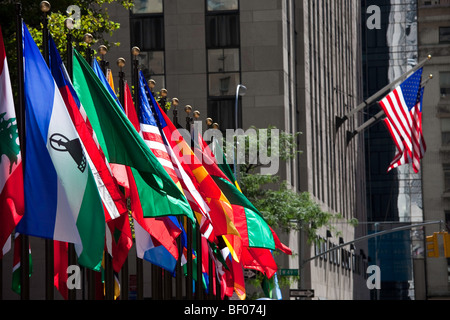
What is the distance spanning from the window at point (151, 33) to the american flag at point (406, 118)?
1500 centimetres

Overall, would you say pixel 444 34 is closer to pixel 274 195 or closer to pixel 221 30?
pixel 221 30

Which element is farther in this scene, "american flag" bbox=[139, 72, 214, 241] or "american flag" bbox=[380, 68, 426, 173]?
"american flag" bbox=[380, 68, 426, 173]

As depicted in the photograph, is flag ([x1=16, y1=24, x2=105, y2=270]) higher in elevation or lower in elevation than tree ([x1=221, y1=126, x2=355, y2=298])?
lower

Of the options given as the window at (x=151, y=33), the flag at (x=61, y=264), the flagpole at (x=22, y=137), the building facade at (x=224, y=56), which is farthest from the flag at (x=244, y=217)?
the window at (x=151, y=33)

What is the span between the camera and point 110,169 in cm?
1677

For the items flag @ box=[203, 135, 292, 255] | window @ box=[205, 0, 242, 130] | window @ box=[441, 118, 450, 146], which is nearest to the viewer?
flag @ box=[203, 135, 292, 255]

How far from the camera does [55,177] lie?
14.1m

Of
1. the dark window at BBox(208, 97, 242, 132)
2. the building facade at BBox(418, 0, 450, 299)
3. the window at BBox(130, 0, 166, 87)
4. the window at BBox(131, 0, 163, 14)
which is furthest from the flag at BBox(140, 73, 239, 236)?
the building facade at BBox(418, 0, 450, 299)

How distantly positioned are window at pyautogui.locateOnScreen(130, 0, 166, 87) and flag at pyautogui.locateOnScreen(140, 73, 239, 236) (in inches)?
1464

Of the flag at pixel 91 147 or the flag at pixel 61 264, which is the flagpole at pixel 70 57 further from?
the flag at pixel 91 147

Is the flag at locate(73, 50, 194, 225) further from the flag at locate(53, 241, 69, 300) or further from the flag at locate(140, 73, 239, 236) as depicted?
the flag at locate(140, 73, 239, 236)

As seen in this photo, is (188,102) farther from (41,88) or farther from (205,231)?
(41,88)

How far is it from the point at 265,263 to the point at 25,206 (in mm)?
11655

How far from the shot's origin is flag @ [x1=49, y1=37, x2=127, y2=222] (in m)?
15.5
